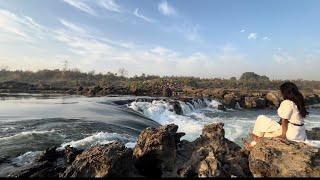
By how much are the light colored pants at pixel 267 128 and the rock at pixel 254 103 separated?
37075 mm

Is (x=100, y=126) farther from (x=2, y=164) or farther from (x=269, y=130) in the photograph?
(x=269, y=130)

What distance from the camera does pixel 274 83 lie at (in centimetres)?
9925

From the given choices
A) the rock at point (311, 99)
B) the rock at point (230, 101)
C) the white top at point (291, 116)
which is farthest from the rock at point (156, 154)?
the rock at point (311, 99)

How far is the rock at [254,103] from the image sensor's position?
146ft

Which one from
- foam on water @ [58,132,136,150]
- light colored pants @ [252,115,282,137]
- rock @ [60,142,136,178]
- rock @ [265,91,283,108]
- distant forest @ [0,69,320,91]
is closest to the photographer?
rock @ [60,142,136,178]

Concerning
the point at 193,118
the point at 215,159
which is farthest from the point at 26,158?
the point at 193,118

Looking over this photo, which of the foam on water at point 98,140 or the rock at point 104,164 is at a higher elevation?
the rock at point 104,164

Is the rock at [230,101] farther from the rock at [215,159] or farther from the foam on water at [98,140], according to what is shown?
the rock at [215,159]

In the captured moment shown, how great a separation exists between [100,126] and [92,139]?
380 centimetres

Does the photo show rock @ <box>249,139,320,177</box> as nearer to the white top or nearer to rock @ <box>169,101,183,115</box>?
the white top

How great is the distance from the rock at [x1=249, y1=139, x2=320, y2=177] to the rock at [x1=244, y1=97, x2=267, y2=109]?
3792cm

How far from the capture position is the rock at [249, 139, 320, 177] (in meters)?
6.57

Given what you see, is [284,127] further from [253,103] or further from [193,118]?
[253,103]

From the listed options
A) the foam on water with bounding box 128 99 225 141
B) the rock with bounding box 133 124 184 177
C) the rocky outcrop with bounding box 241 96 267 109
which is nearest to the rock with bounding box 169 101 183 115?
the foam on water with bounding box 128 99 225 141
